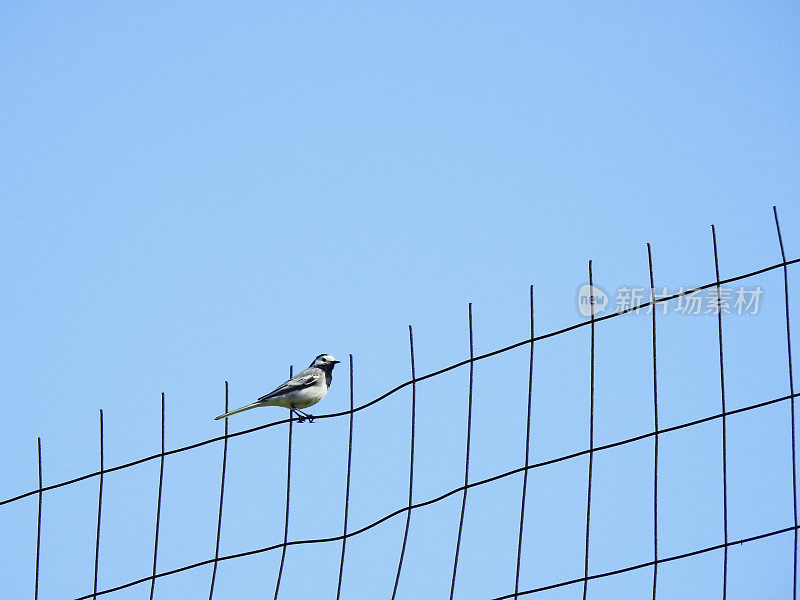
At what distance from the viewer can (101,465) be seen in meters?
7.15

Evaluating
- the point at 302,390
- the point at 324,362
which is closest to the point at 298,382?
the point at 302,390

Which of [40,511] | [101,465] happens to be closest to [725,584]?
[101,465]

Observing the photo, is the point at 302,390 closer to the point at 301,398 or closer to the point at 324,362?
the point at 301,398

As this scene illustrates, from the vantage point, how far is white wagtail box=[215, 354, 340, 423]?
1070 cm

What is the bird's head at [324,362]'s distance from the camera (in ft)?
38.3

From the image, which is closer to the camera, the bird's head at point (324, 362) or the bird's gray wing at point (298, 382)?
the bird's gray wing at point (298, 382)

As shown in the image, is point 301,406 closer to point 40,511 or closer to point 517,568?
point 40,511

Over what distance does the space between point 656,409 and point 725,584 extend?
107cm

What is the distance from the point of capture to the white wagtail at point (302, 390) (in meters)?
10.7

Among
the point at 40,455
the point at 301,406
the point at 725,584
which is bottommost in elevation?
the point at 725,584

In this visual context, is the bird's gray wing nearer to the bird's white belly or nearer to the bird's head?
the bird's white belly

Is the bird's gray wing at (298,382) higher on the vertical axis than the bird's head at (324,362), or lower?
lower

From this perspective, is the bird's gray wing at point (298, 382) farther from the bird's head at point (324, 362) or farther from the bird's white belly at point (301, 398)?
the bird's head at point (324, 362)

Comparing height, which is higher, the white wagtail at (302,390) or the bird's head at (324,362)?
the bird's head at (324,362)
